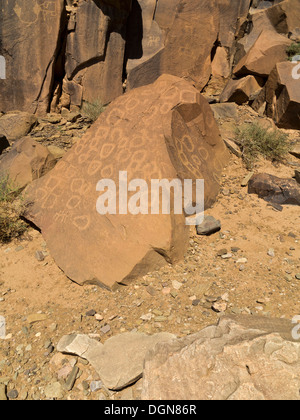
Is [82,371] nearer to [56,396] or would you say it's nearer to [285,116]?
[56,396]

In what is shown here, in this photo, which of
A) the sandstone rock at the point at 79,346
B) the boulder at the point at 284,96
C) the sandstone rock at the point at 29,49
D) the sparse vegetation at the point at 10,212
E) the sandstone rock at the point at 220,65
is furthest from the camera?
the sandstone rock at the point at 220,65

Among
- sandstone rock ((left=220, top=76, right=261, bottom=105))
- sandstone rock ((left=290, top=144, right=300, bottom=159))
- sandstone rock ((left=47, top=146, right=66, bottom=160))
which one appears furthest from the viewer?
sandstone rock ((left=220, top=76, right=261, bottom=105))

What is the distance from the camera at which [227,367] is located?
1.46 meters

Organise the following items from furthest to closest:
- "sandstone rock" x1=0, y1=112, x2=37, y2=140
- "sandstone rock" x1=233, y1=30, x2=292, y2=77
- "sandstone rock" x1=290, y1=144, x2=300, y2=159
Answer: "sandstone rock" x1=233, y1=30, x2=292, y2=77 < "sandstone rock" x1=0, y1=112, x2=37, y2=140 < "sandstone rock" x1=290, y1=144, x2=300, y2=159

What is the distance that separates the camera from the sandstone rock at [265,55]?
19.9 feet

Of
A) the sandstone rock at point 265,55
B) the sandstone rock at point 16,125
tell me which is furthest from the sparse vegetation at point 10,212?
the sandstone rock at point 265,55

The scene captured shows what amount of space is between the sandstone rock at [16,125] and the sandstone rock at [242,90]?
3747mm

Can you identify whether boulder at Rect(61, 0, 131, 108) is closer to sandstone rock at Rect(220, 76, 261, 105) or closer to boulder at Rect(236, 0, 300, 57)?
sandstone rock at Rect(220, 76, 261, 105)

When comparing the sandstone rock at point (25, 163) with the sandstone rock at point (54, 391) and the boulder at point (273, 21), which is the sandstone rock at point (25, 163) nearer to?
the sandstone rock at point (54, 391)

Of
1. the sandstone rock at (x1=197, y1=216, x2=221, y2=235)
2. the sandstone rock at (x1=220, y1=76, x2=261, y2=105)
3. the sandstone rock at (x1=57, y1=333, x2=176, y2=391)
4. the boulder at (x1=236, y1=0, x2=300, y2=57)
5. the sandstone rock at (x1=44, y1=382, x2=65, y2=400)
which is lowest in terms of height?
the sandstone rock at (x1=44, y1=382, x2=65, y2=400)

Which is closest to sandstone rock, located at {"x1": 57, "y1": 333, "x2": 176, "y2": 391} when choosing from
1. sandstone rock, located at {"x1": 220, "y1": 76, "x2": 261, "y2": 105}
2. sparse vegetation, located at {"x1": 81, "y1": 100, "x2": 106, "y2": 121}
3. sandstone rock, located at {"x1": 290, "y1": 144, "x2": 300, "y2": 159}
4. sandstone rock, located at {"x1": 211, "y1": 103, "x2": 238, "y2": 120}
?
sandstone rock, located at {"x1": 290, "y1": 144, "x2": 300, "y2": 159}

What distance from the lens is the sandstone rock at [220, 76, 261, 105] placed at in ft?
19.5

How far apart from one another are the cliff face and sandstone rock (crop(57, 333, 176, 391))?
534 cm

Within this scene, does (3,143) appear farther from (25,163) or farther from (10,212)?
(10,212)
